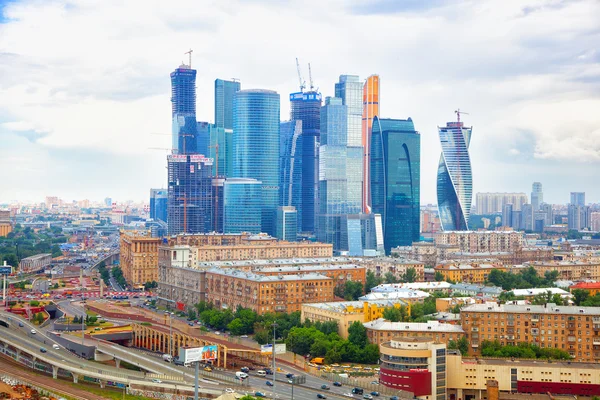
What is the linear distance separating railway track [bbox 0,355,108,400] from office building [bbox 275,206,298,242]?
73599 mm

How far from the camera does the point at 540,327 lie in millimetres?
47562

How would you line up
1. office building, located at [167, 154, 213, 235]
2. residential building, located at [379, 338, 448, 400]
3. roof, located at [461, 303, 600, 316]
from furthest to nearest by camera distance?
1. office building, located at [167, 154, 213, 235]
2. roof, located at [461, 303, 600, 316]
3. residential building, located at [379, 338, 448, 400]

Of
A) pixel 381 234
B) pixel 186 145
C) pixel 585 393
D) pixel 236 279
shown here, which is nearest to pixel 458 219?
pixel 381 234

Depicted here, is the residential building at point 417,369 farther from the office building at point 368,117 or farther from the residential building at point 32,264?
the office building at point 368,117

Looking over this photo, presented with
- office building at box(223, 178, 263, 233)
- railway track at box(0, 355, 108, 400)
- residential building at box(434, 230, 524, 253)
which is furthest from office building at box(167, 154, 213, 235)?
railway track at box(0, 355, 108, 400)

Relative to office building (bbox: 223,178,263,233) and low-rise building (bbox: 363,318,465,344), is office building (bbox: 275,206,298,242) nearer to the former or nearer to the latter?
office building (bbox: 223,178,263,233)

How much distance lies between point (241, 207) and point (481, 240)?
32721 mm

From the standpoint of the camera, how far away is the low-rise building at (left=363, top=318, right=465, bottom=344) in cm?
4666

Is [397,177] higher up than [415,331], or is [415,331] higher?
[397,177]

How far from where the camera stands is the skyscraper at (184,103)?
152m

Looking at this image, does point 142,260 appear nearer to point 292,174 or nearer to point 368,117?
point 292,174

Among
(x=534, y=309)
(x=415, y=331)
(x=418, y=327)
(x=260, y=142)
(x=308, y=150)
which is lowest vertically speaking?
(x=415, y=331)

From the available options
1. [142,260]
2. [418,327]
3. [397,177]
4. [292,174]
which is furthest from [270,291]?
[292,174]

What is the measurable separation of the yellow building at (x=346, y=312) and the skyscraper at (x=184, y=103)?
320 feet
